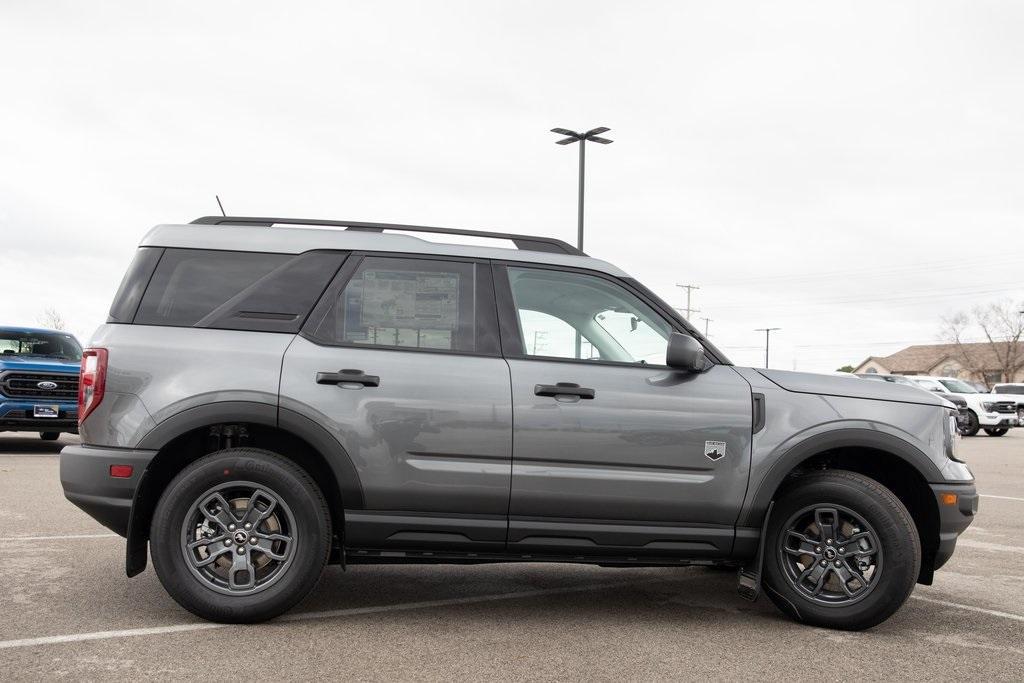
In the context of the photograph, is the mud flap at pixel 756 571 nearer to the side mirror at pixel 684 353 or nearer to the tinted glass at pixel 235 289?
the side mirror at pixel 684 353

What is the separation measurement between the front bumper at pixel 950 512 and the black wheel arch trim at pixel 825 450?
74mm

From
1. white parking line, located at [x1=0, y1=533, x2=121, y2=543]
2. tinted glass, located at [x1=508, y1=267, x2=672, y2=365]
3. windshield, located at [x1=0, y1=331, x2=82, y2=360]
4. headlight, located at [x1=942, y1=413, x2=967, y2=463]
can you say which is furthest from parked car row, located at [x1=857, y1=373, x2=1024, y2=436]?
white parking line, located at [x1=0, y1=533, x2=121, y2=543]

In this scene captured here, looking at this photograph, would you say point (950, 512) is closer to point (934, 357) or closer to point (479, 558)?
point (479, 558)

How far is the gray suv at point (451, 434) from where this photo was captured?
4.85 meters

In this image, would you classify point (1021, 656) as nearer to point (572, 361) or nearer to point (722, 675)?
point (722, 675)

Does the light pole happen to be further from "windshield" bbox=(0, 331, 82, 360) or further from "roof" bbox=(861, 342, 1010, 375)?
"roof" bbox=(861, 342, 1010, 375)

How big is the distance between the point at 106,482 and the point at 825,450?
3702 millimetres

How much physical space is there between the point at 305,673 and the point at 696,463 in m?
2.17

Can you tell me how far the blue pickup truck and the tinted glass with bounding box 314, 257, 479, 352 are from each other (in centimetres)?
1049

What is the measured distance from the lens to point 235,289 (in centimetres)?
511

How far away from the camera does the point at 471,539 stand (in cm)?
490

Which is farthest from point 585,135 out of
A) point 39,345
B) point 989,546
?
point 989,546

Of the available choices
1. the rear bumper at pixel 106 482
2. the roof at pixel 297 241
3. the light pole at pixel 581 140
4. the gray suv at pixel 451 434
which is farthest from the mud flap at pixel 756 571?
the light pole at pixel 581 140

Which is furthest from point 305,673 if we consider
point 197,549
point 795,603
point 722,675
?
point 795,603
